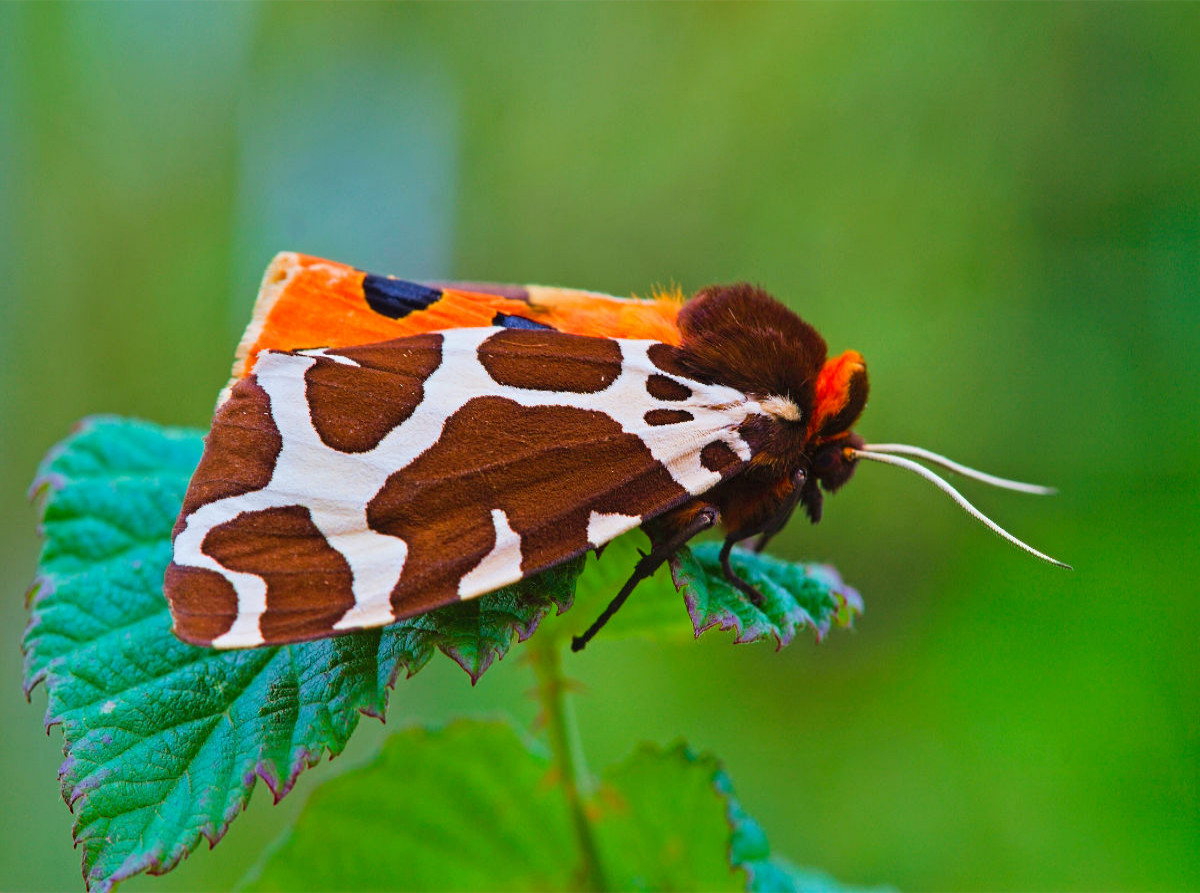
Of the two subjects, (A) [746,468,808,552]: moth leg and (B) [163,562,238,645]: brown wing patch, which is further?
(A) [746,468,808,552]: moth leg

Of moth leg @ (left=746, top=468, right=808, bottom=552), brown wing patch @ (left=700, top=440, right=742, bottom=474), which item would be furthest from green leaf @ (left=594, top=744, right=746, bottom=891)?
brown wing patch @ (left=700, top=440, right=742, bottom=474)

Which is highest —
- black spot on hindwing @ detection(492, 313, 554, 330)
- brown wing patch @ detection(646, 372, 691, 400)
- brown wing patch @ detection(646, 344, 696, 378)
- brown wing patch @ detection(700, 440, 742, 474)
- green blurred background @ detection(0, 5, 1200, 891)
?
brown wing patch @ detection(646, 344, 696, 378)

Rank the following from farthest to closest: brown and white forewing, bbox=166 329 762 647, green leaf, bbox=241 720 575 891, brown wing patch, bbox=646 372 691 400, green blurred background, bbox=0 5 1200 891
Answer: green blurred background, bbox=0 5 1200 891
green leaf, bbox=241 720 575 891
brown wing patch, bbox=646 372 691 400
brown and white forewing, bbox=166 329 762 647

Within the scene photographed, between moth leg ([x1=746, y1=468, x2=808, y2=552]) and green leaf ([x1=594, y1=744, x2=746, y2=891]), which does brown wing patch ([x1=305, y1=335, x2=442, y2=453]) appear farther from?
green leaf ([x1=594, y1=744, x2=746, y2=891])

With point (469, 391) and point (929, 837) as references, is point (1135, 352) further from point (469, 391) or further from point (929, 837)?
point (469, 391)

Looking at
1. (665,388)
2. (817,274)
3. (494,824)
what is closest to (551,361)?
(665,388)

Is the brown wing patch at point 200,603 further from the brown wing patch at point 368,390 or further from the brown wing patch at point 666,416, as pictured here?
the brown wing patch at point 666,416

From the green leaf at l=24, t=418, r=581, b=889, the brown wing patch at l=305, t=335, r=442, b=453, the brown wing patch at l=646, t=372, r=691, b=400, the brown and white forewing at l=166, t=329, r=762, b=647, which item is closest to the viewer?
the green leaf at l=24, t=418, r=581, b=889
